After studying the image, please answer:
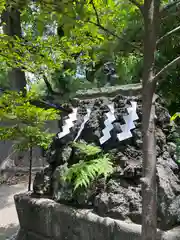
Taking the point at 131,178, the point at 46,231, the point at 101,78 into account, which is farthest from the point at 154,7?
the point at 101,78

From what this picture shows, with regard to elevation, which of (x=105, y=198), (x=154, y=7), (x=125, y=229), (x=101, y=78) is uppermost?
(x=101, y=78)

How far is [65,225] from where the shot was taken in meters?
2.22

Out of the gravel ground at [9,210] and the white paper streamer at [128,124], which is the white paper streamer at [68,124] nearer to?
the white paper streamer at [128,124]

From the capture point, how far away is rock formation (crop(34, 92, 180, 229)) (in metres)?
1.93

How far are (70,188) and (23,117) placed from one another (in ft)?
3.46

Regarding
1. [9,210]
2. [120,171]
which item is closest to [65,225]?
[120,171]

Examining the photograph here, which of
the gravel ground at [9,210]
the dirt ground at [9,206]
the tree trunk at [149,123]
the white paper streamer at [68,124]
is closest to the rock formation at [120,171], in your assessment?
the white paper streamer at [68,124]

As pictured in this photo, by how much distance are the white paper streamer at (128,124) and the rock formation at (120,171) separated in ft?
0.24

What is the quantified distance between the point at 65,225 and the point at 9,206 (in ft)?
9.45

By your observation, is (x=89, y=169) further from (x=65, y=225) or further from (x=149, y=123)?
(x=149, y=123)

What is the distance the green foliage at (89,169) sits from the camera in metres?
2.13

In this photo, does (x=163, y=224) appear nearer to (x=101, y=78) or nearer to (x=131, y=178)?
(x=131, y=178)

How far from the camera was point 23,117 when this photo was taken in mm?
2961

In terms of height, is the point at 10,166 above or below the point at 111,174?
below
